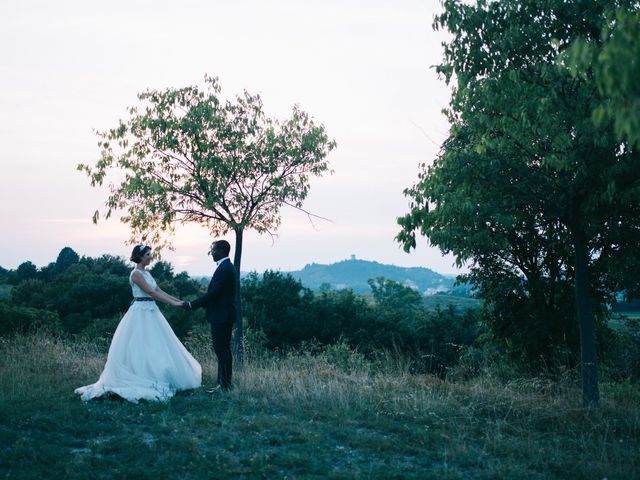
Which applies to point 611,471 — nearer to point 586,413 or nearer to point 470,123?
point 586,413

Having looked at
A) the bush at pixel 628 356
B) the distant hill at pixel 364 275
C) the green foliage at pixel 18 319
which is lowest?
the bush at pixel 628 356

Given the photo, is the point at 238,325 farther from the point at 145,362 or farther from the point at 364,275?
the point at 364,275

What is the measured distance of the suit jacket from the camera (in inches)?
380

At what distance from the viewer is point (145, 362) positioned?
9.76m

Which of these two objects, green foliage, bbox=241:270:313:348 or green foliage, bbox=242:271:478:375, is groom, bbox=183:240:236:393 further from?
green foliage, bbox=242:271:478:375

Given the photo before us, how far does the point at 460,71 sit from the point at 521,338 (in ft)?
31.2

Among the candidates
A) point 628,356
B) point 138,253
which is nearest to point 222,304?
point 138,253

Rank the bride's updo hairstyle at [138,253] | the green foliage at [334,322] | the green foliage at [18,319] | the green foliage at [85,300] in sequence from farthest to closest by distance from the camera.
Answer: the green foliage at [334,322] → the green foliage at [85,300] → the green foliage at [18,319] → the bride's updo hairstyle at [138,253]

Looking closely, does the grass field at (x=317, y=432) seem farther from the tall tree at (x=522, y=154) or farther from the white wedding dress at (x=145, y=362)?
the tall tree at (x=522, y=154)

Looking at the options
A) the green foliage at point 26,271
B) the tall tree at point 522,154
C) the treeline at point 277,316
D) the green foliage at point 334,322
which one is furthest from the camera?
the green foliage at point 26,271

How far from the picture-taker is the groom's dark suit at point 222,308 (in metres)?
9.67

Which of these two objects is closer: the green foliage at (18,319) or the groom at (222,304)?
the groom at (222,304)

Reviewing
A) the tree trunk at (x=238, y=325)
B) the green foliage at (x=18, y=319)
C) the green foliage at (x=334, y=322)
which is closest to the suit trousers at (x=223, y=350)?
the tree trunk at (x=238, y=325)

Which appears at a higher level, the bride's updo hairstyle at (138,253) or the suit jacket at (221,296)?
the bride's updo hairstyle at (138,253)
